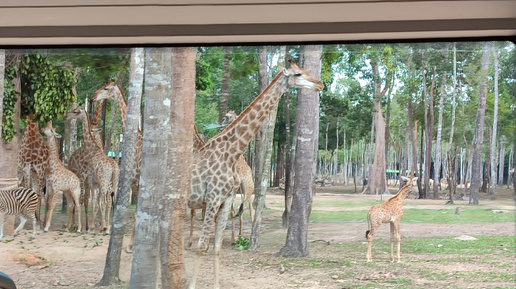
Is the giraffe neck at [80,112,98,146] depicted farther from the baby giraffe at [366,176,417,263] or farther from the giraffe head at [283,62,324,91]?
the baby giraffe at [366,176,417,263]

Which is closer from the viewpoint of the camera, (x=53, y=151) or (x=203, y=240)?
(x=203, y=240)

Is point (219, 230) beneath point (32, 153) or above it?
beneath

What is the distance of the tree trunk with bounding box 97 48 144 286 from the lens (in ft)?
11.9

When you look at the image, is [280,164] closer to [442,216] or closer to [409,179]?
[409,179]

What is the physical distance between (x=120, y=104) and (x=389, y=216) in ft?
5.74

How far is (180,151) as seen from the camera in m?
3.60

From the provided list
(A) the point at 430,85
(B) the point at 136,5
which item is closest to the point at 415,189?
(A) the point at 430,85

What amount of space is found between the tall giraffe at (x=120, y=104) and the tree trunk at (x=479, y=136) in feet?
6.53

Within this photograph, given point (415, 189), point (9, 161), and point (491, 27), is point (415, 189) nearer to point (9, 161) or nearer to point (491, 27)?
point (491, 27)

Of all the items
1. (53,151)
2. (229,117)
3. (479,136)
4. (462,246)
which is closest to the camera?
(462,246)

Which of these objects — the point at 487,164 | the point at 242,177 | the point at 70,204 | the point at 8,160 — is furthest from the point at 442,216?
the point at 8,160

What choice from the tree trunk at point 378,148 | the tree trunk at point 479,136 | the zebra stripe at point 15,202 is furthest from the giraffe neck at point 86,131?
the tree trunk at point 479,136

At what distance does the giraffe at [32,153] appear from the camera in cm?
373

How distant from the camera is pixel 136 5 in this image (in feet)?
8.84
